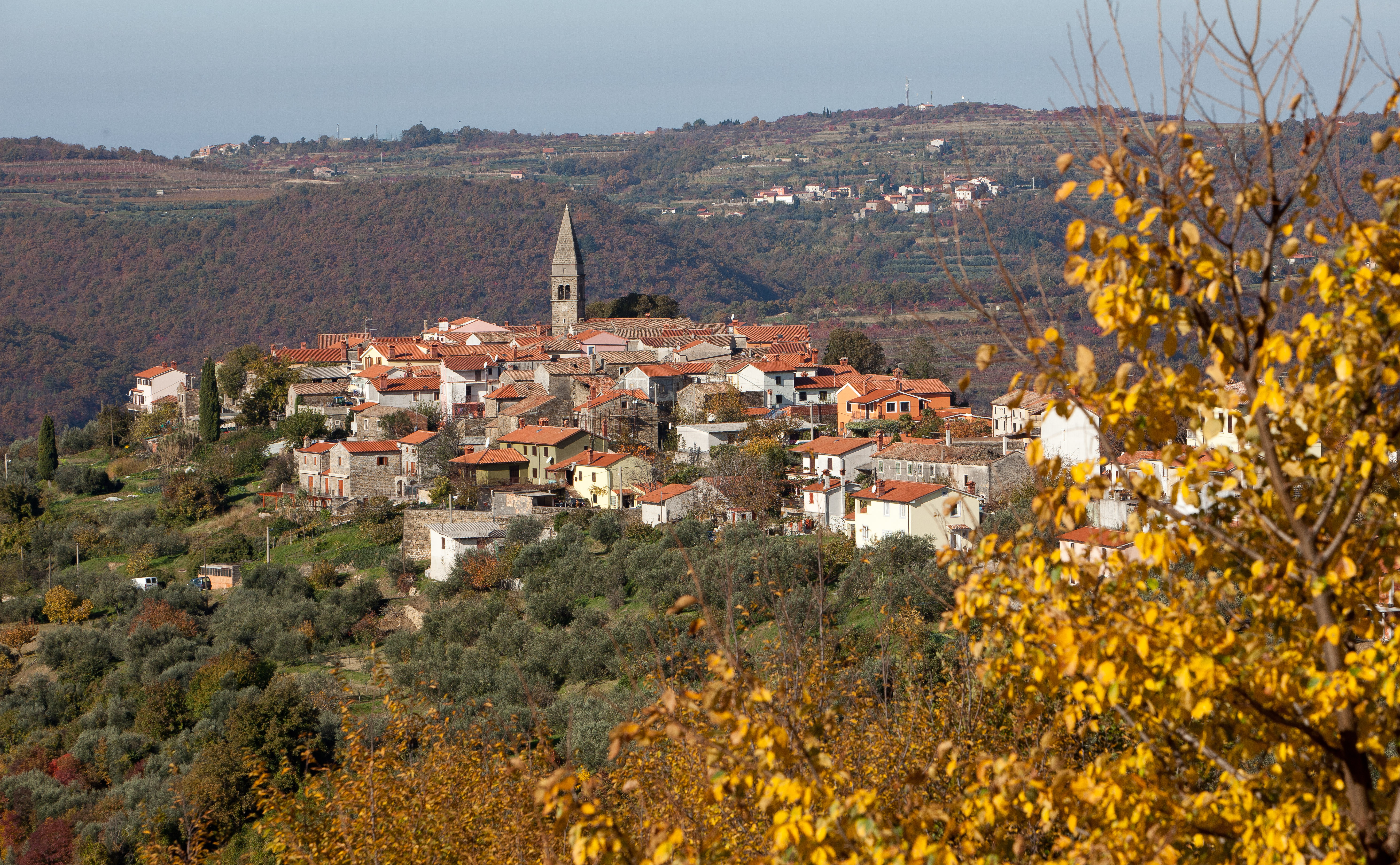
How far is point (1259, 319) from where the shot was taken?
404 centimetres

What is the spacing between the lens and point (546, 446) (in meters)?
37.7

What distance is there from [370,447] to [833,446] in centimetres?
1427

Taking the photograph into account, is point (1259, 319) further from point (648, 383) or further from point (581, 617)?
point (648, 383)

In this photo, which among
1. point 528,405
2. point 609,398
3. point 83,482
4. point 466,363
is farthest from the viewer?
point 466,363

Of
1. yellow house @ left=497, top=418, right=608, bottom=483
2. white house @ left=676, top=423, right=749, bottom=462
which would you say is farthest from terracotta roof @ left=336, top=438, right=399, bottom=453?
white house @ left=676, top=423, right=749, bottom=462

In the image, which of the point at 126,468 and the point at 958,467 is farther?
the point at 126,468

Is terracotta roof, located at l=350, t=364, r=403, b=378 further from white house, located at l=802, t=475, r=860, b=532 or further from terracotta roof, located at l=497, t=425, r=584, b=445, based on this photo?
white house, located at l=802, t=475, r=860, b=532

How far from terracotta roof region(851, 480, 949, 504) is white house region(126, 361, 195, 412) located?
40.5 meters

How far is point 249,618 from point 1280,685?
97.4 ft

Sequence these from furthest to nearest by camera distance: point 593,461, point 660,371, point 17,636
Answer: point 660,371 < point 593,461 < point 17,636

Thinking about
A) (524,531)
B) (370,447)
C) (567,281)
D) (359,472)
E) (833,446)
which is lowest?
(524,531)

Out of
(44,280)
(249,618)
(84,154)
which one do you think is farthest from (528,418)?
(84,154)

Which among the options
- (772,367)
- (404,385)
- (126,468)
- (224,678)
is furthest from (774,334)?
(224,678)

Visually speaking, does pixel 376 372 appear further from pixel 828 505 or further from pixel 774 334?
pixel 828 505
